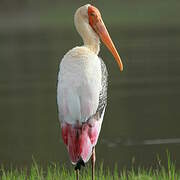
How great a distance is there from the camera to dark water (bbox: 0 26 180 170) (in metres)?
19.0

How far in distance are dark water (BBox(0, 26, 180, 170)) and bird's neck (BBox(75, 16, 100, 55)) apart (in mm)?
6513

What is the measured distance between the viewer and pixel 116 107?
92.0ft

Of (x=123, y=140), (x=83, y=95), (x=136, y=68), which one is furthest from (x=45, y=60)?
(x=83, y=95)

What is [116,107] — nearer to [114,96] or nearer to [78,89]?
[114,96]

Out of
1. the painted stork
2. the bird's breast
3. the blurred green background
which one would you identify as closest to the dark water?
the blurred green background

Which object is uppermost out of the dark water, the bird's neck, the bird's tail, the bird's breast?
the bird's neck

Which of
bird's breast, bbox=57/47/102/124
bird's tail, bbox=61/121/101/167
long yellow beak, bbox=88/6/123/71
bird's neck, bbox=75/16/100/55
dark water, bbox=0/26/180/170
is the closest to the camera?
bird's breast, bbox=57/47/102/124

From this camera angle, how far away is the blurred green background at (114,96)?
19.3m

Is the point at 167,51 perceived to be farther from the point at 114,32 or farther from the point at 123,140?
the point at 123,140

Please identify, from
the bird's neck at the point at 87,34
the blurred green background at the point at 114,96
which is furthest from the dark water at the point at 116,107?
the bird's neck at the point at 87,34

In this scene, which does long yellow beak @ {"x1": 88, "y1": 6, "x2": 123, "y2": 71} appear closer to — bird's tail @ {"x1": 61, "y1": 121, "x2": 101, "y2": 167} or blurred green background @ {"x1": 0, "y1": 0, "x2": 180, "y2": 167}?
bird's tail @ {"x1": 61, "y1": 121, "x2": 101, "y2": 167}

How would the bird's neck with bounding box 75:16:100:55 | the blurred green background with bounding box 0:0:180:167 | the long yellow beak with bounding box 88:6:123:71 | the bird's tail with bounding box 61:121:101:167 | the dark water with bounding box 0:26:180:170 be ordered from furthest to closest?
the blurred green background with bounding box 0:0:180:167 → the dark water with bounding box 0:26:180:170 → the bird's neck with bounding box 75:16:100:55 → the long yellow beak with bounding box 88:6:123:71 → the bird's tail with bounding box 61:121:101:167

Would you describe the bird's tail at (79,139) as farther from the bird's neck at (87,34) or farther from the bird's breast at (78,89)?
the bird's neck at (87,34)

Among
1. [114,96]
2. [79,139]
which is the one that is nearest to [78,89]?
[79,139]
